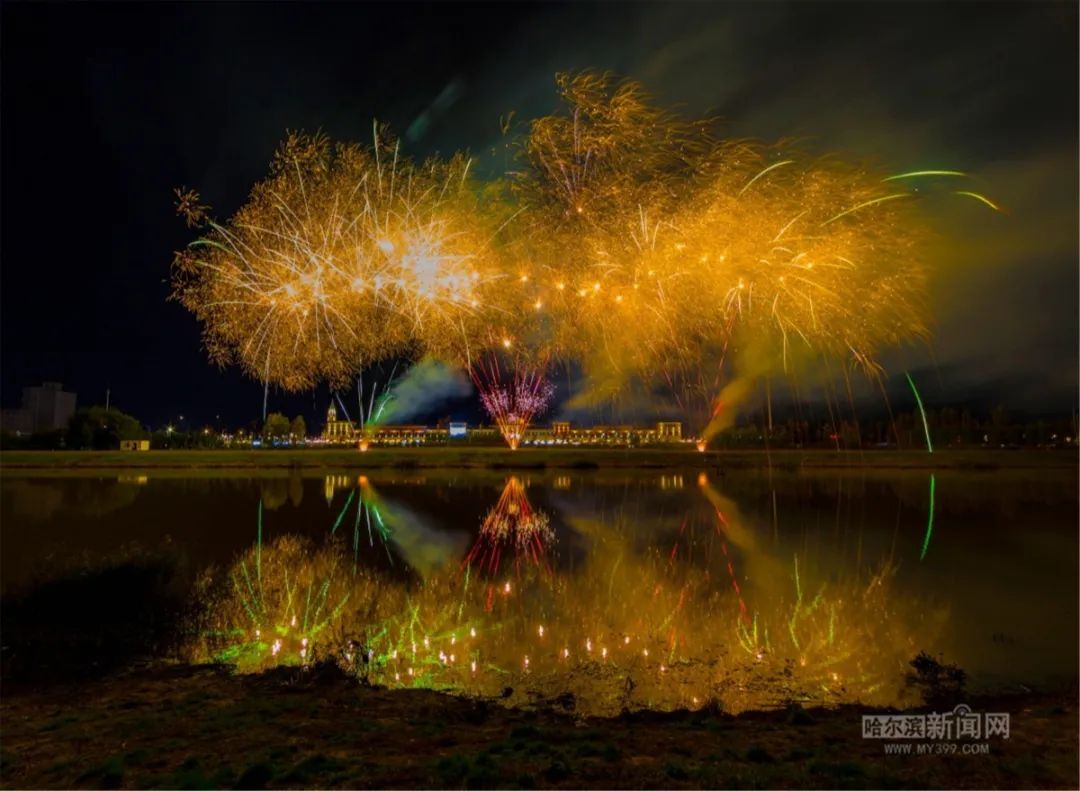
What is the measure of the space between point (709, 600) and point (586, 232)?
13356mm

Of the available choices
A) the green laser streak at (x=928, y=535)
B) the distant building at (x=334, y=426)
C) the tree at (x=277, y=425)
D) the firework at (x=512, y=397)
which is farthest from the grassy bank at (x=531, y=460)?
the distant building at (x=334, y=426)

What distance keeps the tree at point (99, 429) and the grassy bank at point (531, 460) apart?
43.1 feet

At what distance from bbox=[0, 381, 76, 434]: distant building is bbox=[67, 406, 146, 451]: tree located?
34482mm

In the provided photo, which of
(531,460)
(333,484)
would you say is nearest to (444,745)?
(333,484)

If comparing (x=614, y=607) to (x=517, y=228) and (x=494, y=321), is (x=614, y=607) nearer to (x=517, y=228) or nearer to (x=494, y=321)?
(x=517, y=228)

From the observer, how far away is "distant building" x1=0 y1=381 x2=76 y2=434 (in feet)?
329

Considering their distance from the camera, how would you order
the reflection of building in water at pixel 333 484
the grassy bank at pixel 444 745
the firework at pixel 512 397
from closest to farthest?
the grassy bank at pixel 444 745 → the reflection of building in water at pixel 333 484 → the firework at pixel 512 397


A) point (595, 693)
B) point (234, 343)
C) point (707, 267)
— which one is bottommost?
point (595, 693)

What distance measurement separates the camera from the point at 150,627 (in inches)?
419

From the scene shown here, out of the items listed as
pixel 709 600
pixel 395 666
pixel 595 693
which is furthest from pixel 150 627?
pixel 709 600

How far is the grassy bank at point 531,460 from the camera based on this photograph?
49656mm

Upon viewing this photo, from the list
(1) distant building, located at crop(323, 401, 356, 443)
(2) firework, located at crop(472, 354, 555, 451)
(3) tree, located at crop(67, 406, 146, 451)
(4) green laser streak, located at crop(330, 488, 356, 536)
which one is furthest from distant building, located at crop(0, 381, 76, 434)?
(4) green laser streak, located at crop(330, 488, 356, 536)

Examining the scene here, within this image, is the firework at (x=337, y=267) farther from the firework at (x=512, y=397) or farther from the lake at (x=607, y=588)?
the firework at (x=512, y=397)

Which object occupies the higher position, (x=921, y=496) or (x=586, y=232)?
(x=586, y=232)
